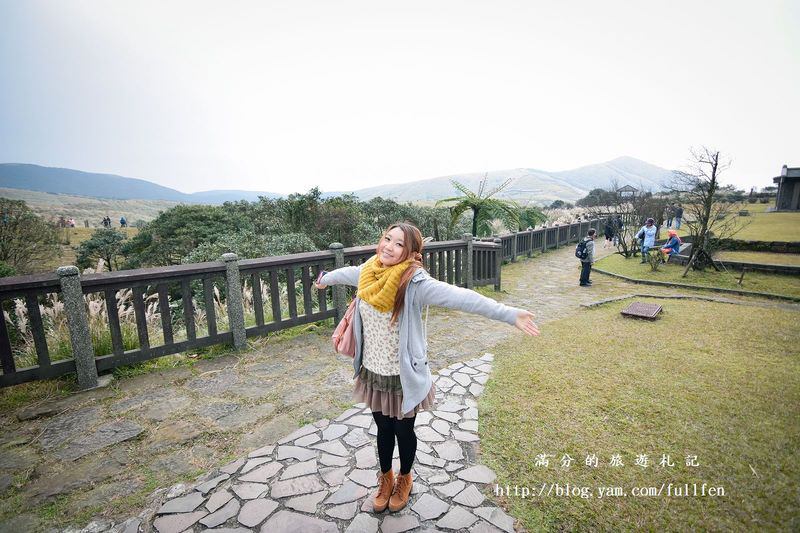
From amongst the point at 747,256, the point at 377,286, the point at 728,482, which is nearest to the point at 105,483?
the point at 377,286

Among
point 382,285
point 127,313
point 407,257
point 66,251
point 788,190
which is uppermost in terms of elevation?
point 788,190

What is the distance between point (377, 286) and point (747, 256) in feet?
52.4

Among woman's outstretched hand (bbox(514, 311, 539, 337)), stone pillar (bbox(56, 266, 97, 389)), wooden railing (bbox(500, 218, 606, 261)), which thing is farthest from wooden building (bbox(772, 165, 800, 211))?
stone pillar (bbox(56, 266, 97, 389))

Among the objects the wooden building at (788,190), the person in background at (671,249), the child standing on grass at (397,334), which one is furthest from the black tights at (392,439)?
the wooden building at (788,190)

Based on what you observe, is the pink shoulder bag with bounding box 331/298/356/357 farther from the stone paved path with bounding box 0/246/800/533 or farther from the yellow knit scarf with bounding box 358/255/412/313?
the stone paved path with bounding box 0/246/800/533

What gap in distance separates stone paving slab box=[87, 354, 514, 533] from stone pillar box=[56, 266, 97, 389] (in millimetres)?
2263

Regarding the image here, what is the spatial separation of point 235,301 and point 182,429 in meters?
1.91

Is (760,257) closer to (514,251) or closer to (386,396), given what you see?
(514,251)

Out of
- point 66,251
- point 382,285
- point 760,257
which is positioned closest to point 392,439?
point 382,285

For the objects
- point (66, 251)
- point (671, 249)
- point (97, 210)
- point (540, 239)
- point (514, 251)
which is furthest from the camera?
point (97, 210)

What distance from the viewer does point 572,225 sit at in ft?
63.1

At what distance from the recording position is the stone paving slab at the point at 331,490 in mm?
2242

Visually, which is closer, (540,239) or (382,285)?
(382,285)

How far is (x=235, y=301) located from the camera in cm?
486
